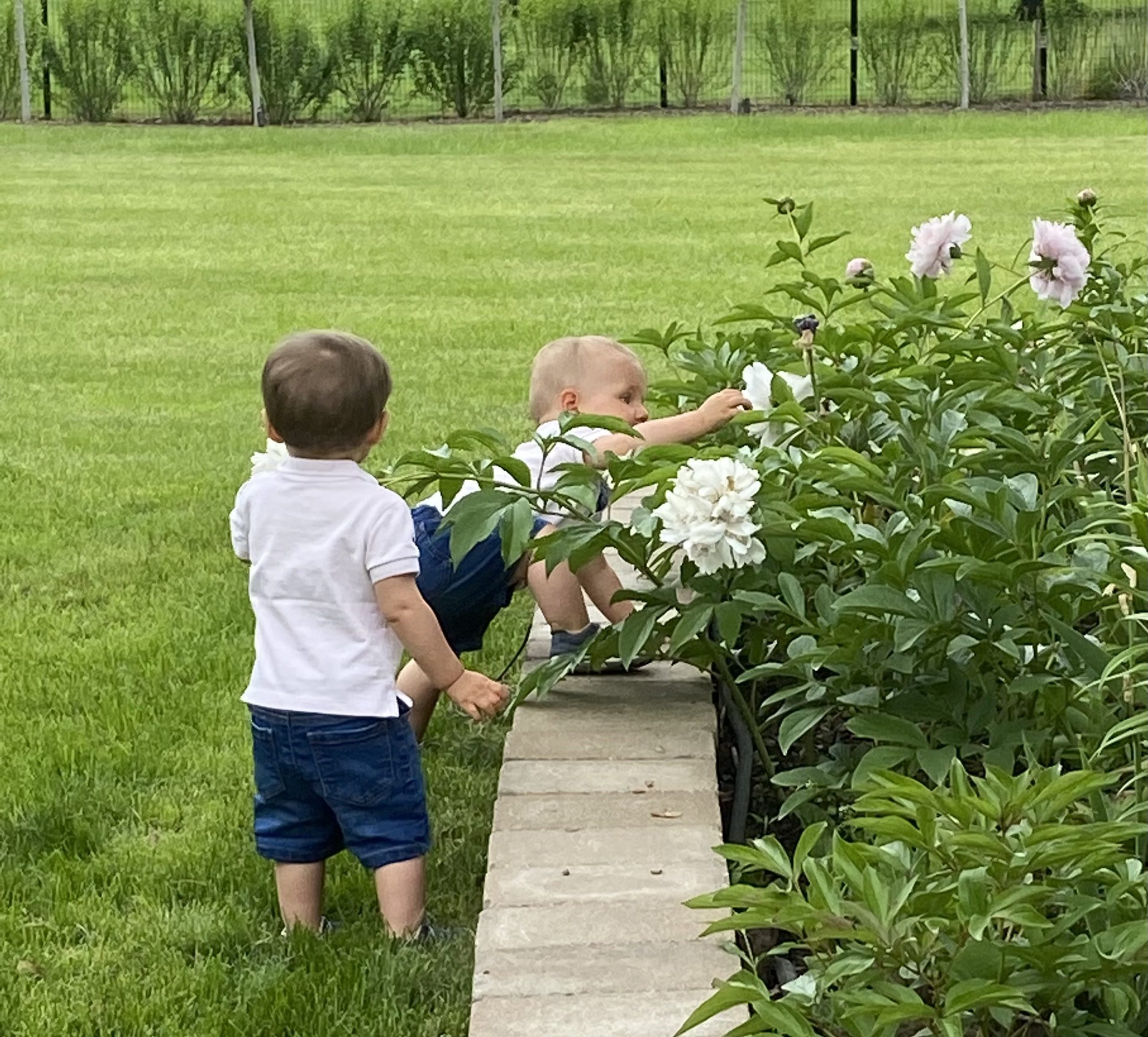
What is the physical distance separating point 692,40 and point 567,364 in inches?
864

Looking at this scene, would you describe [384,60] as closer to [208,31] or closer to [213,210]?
[208,31]

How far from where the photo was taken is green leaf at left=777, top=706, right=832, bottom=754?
2441 millimetres

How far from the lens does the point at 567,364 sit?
3447mm

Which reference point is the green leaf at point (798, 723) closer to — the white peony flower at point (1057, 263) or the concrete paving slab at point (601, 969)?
the concrete paving slab at point (601, 969)

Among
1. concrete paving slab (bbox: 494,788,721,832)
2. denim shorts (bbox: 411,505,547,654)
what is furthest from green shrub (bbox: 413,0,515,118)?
concrete paving slab (bbox: 494,788,721,832)

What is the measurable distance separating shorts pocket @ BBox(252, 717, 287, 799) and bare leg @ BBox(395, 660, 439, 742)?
56 cm

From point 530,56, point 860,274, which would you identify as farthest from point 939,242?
point 530,56

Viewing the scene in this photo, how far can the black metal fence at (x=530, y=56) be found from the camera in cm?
2372

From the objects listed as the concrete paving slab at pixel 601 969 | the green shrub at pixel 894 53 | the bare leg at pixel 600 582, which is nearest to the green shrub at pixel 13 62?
the green shrub at pixel 894 53

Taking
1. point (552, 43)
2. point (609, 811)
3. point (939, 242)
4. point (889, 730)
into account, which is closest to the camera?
point (889, 730)

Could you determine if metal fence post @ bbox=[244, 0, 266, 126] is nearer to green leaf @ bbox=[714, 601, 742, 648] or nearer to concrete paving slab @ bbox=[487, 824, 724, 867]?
green leaf @ bbox=[714, 601, 742, 648]

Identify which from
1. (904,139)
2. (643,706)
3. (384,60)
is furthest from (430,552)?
(384,60)

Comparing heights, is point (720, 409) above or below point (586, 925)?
above

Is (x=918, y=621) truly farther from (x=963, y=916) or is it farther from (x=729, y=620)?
(x=963, y=916)
